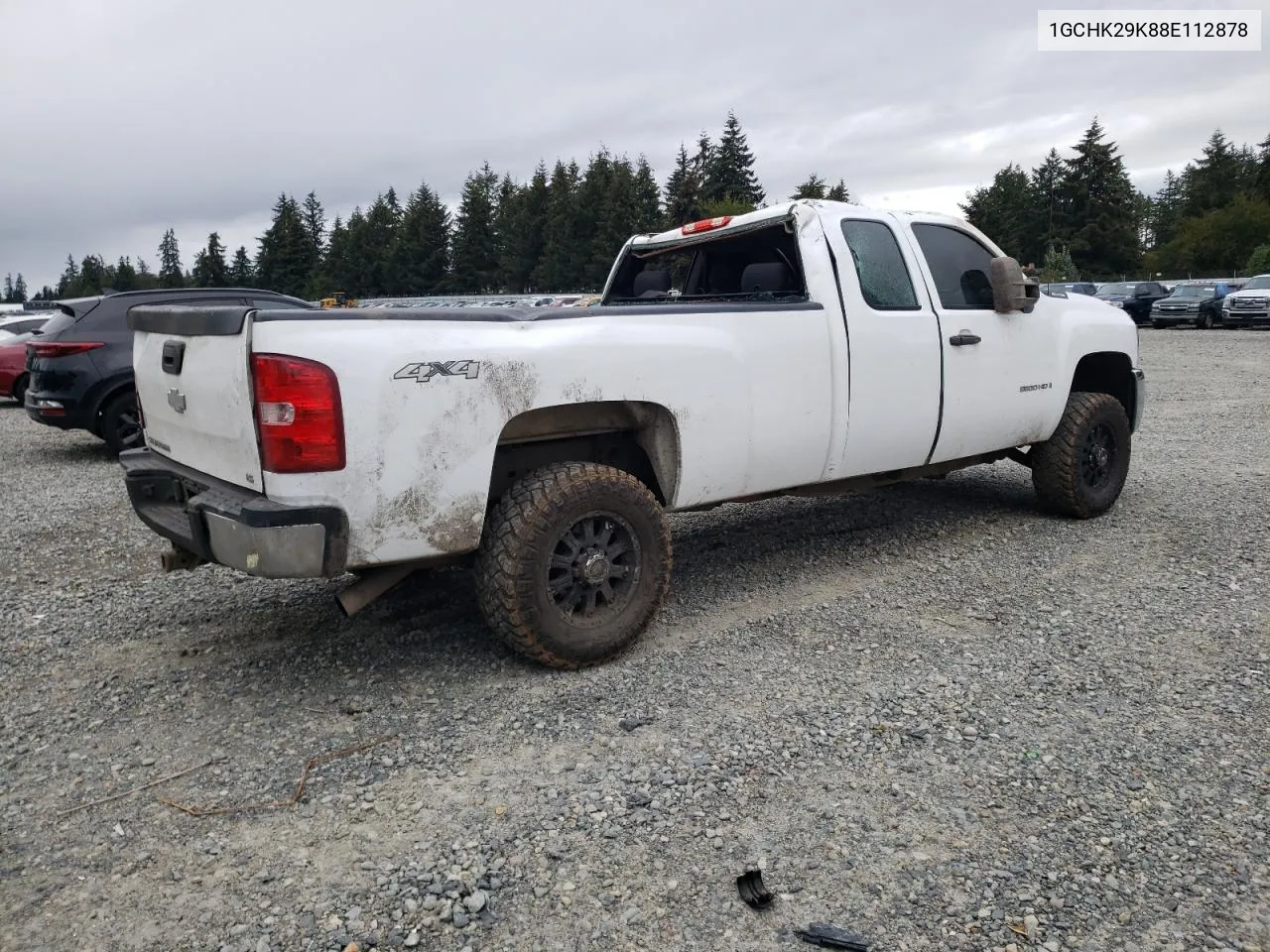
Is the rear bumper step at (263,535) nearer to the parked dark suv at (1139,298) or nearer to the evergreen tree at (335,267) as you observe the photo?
the parked dark suv at (1139,298)

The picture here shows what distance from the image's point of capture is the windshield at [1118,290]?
34.6 metres

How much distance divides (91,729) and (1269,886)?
3893mm

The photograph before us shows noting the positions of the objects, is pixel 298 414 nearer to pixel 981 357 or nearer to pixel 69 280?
pixel 981 357

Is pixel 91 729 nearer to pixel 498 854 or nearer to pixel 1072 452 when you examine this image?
pixel 498 854

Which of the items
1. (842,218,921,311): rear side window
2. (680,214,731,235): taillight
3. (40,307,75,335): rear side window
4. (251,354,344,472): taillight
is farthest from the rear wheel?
(842,218,921,311): rear side window

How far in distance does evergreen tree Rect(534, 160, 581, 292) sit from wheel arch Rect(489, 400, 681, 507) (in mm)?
63465

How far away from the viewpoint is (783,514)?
6758 millimetres

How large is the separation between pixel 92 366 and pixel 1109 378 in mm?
9247

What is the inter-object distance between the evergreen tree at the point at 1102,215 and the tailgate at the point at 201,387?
2854 inches

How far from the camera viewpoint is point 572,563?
13.1 feet

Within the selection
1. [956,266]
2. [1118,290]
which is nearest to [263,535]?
[956,266]

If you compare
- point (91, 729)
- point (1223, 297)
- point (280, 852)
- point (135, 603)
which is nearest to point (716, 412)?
point (280, 852)

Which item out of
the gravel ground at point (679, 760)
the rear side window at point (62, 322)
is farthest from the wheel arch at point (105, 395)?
the gravel ground at point (679, 760)

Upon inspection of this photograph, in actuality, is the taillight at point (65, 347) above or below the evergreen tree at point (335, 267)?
below
